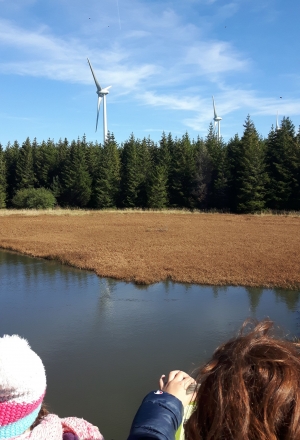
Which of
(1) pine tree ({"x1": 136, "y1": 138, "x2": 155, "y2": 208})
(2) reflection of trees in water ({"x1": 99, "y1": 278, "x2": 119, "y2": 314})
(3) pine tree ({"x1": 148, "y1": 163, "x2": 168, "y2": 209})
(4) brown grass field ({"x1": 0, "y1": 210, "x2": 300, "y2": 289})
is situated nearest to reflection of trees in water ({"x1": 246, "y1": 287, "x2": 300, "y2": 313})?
(4) brown grass field ({"x1": 0, "y1": 210, "x2": 300, "y2": 289})

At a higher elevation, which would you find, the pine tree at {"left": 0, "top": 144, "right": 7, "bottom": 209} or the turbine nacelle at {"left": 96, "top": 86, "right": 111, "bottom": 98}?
the turbine nacelle at {"left": 96, "top": 86, "right": 111, "bottom": 98}

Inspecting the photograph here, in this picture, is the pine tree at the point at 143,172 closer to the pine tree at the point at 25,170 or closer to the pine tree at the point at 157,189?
the pine tree at the point at 157,189

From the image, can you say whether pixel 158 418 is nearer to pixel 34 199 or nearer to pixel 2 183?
pixel 34 199

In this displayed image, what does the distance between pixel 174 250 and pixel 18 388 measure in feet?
51.1

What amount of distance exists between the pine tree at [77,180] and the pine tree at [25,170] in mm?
4592

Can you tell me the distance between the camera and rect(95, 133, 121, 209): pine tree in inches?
1681

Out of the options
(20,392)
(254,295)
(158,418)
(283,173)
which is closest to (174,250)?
(254,295)

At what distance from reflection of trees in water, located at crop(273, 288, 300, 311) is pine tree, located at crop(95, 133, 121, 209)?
32.9 m

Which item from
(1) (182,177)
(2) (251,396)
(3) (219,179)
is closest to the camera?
(2) (251,396)

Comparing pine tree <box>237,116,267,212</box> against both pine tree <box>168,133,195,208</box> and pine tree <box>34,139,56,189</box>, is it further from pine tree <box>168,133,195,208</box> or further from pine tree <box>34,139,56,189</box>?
pine tree <box>34,139,56,189</box>

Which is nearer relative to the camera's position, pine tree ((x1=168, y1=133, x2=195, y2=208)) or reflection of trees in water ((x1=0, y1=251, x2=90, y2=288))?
reflection of trees in water ((x1=0, y1=251, x2=90, y2=288))

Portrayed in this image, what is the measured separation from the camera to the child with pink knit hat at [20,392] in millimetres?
1207

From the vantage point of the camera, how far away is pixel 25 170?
152 ft

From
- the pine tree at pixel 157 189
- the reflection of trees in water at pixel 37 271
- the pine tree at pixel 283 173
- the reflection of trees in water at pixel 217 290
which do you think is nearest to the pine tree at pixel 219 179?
the pine tree at pixel 283 173
